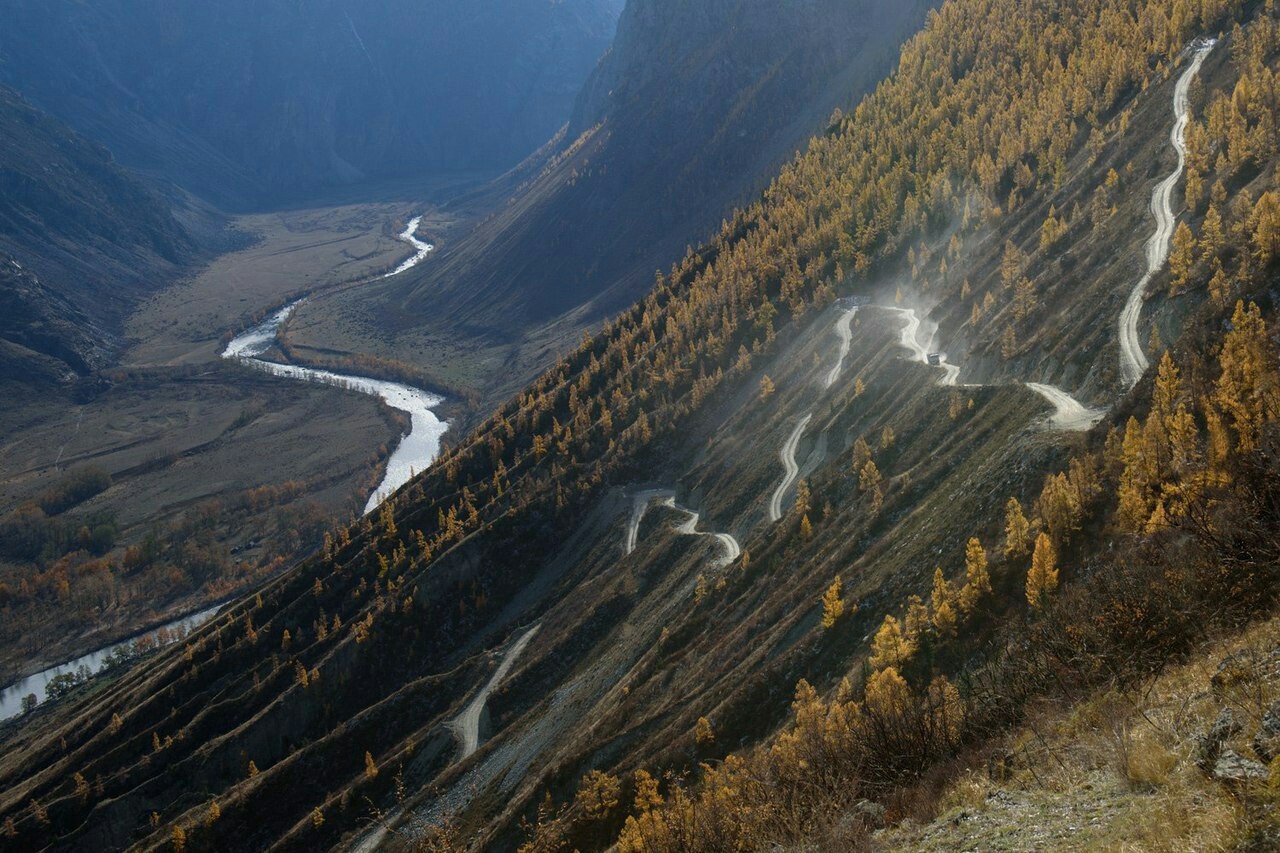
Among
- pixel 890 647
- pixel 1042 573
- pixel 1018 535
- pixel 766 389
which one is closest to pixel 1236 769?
pixel 1042 573

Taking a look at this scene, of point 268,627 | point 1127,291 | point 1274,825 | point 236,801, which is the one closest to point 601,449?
point 268,627

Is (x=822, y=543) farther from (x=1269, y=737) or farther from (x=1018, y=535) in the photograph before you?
(x=1269, y=737)

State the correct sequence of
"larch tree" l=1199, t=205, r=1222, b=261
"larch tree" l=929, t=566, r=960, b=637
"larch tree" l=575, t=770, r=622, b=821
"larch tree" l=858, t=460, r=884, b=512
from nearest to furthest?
1. "larch tree" l=929, t=566, r=960, b=637
2. "larch tree" l=575, t=770, r=622, b=821
3. "larch tree" l=1199, t=205, r=1222, b=261
4. "larch tree" l=858, t=460, r=884, b=512

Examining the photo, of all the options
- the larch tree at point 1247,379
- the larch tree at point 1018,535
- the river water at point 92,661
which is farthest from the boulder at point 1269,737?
the river water at point 92,661

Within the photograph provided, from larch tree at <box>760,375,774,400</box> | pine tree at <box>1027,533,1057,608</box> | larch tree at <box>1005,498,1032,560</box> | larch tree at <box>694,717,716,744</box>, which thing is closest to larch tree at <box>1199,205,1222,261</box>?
larch tree at <box>1005,498,1032,560</box>

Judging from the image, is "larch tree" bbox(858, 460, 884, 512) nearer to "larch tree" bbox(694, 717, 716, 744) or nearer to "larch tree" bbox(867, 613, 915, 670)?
"larch tree" bbox(867, 613, 915, 670)

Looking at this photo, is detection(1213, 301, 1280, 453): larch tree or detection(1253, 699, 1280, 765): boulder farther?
detection(1213, 301, 1280, 453): larch tree

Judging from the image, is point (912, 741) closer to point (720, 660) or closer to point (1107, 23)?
point (720, 660)
